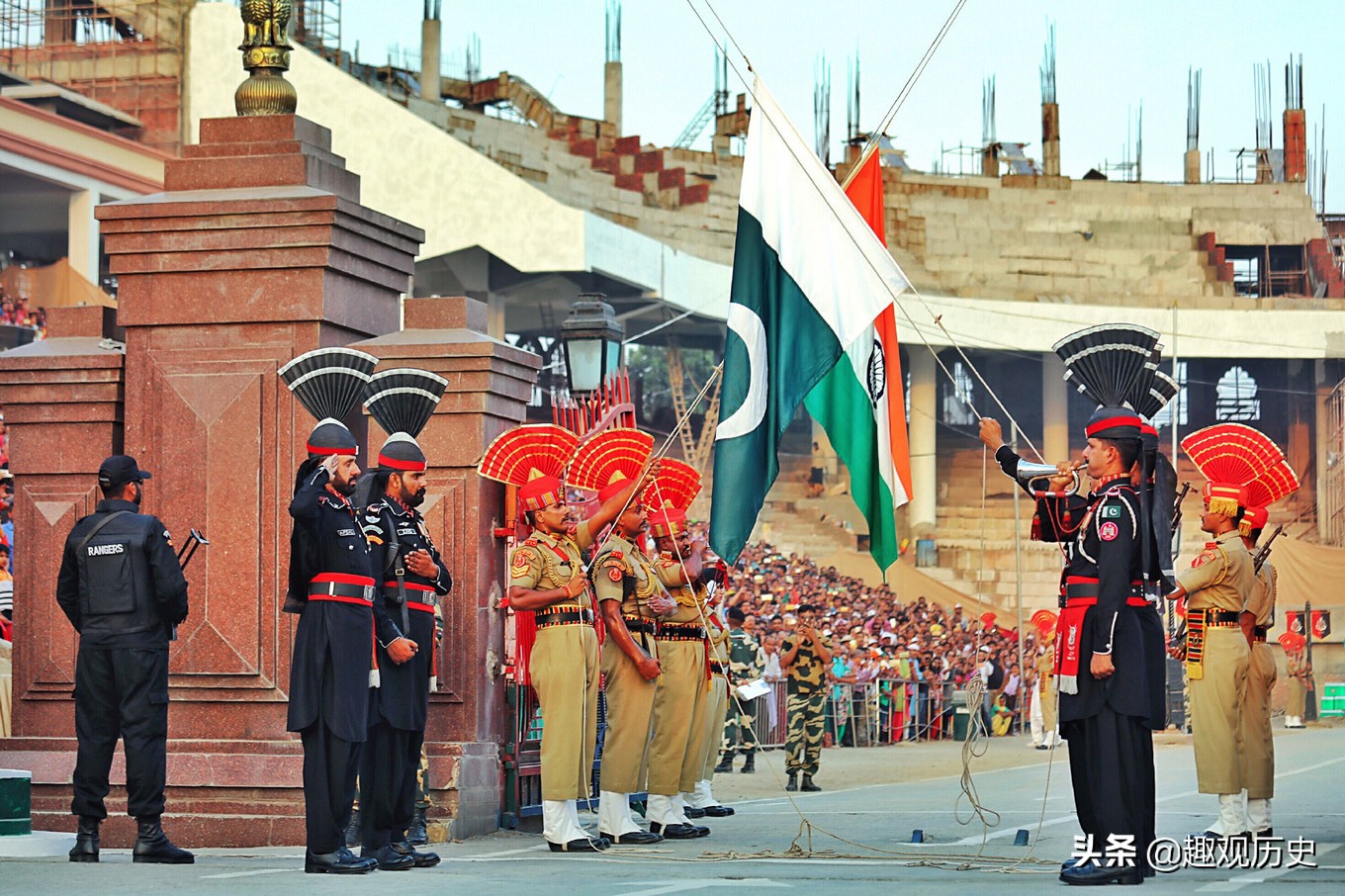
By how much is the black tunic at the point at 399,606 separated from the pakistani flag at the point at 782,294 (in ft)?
5.31

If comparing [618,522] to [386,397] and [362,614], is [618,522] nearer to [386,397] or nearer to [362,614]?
[386,397]

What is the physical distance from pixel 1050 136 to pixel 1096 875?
60628mm

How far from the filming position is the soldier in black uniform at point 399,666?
9.85m

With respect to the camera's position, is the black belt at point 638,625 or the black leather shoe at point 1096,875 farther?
the black belt at point 638,625

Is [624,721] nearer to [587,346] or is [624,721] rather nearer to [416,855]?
[416,855]

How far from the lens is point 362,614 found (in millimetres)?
9680

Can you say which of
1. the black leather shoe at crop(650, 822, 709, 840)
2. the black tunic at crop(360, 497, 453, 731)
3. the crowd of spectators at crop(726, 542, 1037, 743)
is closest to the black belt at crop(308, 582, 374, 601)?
the black tunic at crop(360, 497, 453, 731)

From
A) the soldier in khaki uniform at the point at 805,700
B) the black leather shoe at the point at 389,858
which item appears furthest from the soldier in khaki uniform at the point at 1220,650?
the soldier in khaki uniform at the point at 805,700

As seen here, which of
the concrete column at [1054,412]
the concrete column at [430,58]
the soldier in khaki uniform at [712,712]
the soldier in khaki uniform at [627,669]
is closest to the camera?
the soldier in khaki uniform at [627,669]

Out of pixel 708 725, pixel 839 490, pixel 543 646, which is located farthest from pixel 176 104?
pixel 543 646

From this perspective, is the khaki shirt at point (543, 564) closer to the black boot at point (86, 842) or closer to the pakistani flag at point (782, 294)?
the pakistani flag at point (782, 294)

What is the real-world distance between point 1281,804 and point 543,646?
19.3ft

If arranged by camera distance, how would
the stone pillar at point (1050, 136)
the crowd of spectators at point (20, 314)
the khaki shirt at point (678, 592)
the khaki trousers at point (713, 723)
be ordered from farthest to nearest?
the stone pillar at point (1050, 136) → the crowd of spectators at point (20, 314) → the khaki trousers at point (713, 723) → the khaki shirt at point (678, 592)

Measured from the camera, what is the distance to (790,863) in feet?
32.4
